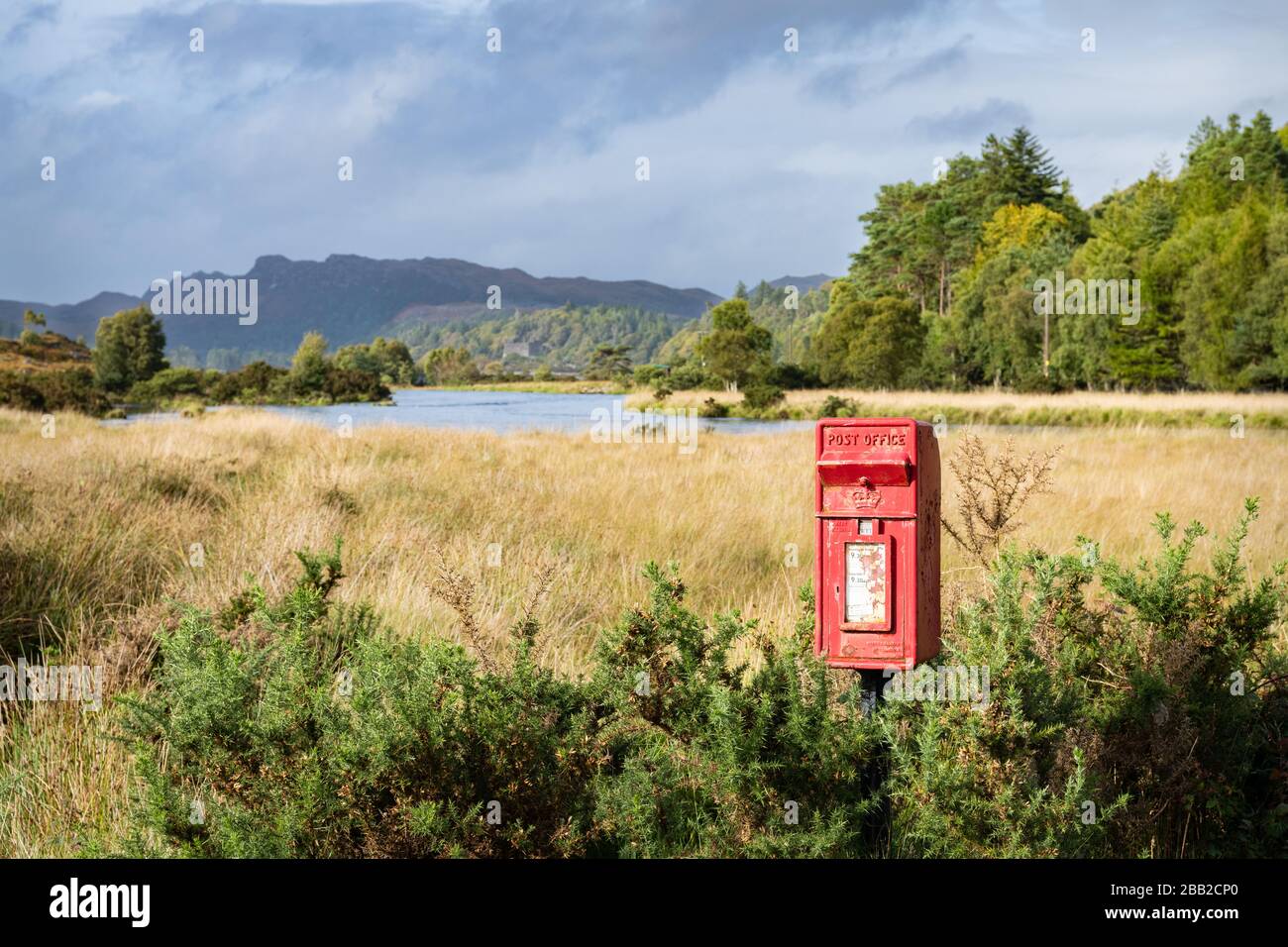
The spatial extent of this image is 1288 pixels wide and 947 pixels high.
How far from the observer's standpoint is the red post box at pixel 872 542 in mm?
3094

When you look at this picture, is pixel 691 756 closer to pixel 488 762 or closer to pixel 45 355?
pixel 488 762

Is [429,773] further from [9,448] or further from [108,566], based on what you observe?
[9,448]

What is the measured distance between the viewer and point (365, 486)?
9.69 metres

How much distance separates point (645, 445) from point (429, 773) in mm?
13993

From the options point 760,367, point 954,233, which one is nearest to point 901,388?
point 760,367

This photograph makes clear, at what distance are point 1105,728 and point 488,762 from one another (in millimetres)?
2112

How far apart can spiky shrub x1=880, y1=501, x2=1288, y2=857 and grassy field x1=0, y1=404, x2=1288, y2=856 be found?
1799 millimetres

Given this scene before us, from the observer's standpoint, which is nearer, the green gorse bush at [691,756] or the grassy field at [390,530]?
the green gorse bush at [691,756]

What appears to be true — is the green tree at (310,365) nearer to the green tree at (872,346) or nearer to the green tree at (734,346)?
the green tree at (734,346)

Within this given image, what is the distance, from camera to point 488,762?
3148 millimetres

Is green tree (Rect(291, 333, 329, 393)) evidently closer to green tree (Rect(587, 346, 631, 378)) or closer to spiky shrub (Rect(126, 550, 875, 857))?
green tree (Rect(587, 346, 631, 378))

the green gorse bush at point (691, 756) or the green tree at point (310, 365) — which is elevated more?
the green tree at point (310, 365)

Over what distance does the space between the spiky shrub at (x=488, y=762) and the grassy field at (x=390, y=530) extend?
0.71 metres

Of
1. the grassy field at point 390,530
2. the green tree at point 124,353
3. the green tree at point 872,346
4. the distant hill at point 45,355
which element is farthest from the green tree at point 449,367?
the grassy field at point 390,530
